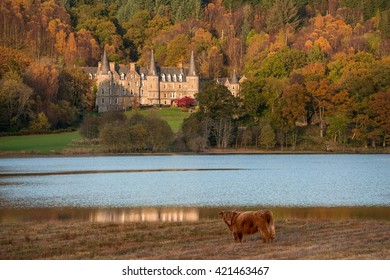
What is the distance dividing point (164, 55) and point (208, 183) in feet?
315

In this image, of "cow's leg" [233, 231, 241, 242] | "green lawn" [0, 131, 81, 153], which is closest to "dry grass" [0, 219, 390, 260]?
"cow's leg" [233, 231, 241, 242]

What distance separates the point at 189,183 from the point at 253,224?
2216cm

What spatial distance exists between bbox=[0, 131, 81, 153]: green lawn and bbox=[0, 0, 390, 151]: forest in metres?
2.33

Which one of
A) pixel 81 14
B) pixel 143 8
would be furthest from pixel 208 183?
pixel 143 8

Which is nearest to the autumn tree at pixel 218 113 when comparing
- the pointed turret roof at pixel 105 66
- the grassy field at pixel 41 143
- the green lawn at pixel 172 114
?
the grassy field at pixel 41 143

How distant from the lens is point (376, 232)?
62.2ft

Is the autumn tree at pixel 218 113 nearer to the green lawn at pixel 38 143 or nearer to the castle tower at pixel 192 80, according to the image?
the green lawn at pixel 38 143

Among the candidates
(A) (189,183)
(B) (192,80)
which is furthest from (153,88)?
(A) (189,183)

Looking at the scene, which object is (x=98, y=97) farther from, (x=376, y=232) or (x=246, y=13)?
(x=376, y=232)

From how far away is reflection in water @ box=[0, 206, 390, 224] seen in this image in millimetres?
23391

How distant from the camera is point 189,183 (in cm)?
3862

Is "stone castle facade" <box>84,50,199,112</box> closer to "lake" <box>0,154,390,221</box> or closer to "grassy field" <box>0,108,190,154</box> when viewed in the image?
"grassy field" <box>0,108,190,154</box>

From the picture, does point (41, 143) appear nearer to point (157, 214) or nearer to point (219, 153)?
point (219, 153)

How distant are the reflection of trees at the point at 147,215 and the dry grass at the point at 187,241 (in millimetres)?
1758
